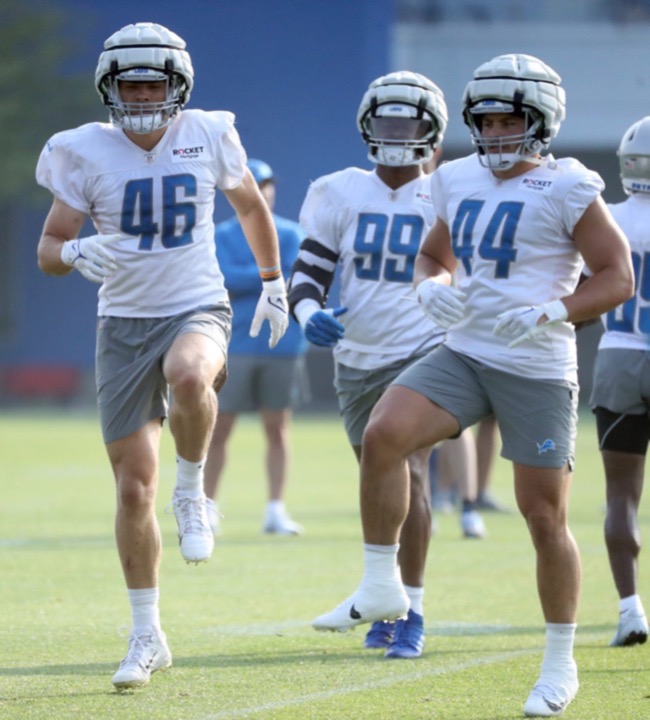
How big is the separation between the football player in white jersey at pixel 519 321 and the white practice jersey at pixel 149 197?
0.88 m

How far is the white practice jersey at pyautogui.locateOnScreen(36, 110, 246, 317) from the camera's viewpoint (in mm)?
5773

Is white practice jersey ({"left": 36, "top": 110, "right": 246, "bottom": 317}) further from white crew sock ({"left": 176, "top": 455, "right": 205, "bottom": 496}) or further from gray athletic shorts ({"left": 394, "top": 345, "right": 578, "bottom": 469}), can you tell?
gray athletic shorts ({"left": 394, "top": 345, "right": 578, "bottom": 469})

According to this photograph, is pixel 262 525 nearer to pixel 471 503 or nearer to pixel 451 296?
pixel 471 503

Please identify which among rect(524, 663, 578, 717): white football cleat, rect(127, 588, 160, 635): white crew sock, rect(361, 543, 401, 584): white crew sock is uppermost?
rect(361, 543, 401, 584): white crew sock

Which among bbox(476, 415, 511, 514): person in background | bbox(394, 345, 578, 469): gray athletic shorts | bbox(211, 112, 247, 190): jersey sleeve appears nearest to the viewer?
bbox(394, 345, 578, 469): gray athletic shorts

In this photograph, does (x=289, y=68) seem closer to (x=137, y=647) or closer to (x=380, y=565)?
(x=380, y=565)

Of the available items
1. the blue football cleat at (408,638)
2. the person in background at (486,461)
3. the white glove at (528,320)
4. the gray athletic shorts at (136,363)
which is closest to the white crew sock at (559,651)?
the white glove at (528,320)

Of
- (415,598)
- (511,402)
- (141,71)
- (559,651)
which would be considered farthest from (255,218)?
(559,651)

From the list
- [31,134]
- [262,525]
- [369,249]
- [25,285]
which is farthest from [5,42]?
[369,249]

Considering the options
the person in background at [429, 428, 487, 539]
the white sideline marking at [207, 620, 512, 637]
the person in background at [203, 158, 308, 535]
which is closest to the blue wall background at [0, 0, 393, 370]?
the person in background at [203, 158, 308, 535]

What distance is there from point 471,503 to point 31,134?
24.5 meters

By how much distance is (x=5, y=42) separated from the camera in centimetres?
3284

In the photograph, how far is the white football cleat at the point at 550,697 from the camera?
16.8ft

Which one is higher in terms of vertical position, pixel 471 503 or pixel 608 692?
pixel 608 692
